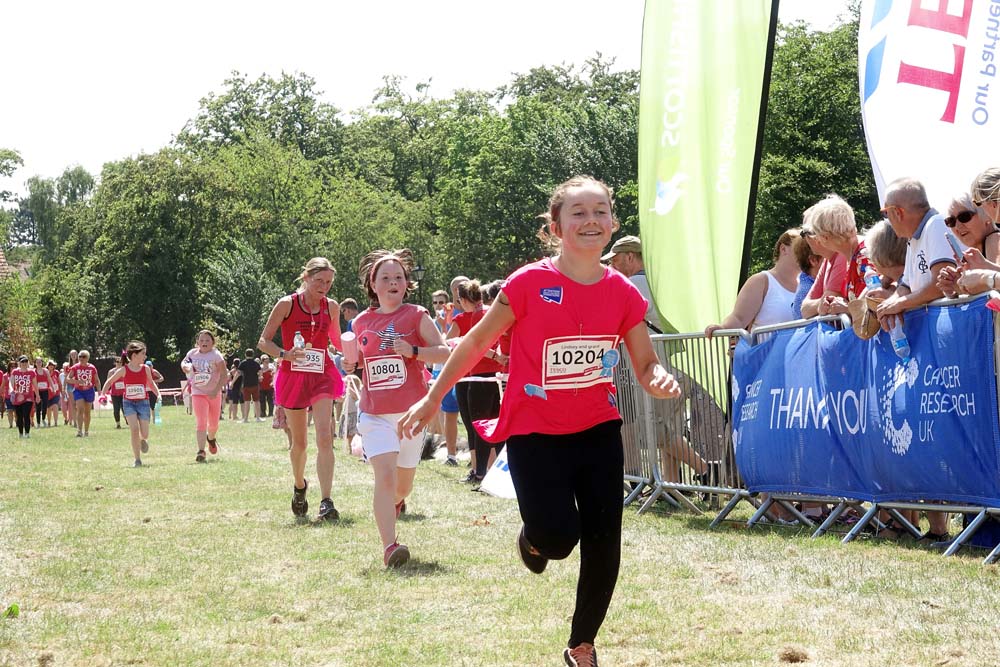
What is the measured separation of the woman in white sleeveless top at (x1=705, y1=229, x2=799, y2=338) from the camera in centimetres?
966

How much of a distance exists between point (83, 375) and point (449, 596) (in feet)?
88.8

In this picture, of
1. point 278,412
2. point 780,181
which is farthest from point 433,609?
point 780,181

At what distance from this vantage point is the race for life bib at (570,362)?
4.89 metres

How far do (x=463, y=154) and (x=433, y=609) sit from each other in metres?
62.0

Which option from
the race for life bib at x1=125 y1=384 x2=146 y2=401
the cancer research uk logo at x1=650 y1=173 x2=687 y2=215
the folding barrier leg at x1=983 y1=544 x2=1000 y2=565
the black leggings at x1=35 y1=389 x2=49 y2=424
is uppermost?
the cancer research uk logo at x1=650 y1=173 x2=687 y2=215

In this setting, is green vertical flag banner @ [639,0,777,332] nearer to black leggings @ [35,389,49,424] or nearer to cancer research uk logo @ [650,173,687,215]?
cancer research uk logo @ [650,173,687,215]

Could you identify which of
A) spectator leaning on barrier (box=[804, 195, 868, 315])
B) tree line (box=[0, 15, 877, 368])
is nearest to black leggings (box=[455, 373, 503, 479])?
spectator leaning on barrier (box=[804, 195, 868, 315])

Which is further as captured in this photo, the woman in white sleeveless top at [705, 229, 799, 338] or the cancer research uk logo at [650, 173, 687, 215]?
the cancer research uk logo at [650, 173, 687, 215]

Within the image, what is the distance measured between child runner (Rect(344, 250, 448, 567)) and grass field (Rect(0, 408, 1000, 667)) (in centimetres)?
65

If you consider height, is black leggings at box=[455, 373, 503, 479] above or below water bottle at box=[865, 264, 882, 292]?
below

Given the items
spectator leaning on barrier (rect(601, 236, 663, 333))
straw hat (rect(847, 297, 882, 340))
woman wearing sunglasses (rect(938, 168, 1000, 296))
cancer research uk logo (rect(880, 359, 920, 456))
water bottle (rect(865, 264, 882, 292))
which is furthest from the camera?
spectator leaning on barrier (rect(601, 236, 663, 333))

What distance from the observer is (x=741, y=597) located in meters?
6.36

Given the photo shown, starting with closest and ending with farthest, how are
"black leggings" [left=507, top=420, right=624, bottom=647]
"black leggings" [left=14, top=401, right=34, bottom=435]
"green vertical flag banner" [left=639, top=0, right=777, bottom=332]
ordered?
1. "black leggings" [left=507, top=420, right=624, bottom=647]
2. "green vertical flag banner" [left=639, top=0, right=777, bottom=332]
3. "black leggings" [left=14, top=401, right=34, bottom=435]

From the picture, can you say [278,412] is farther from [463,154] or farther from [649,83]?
[463,154]
